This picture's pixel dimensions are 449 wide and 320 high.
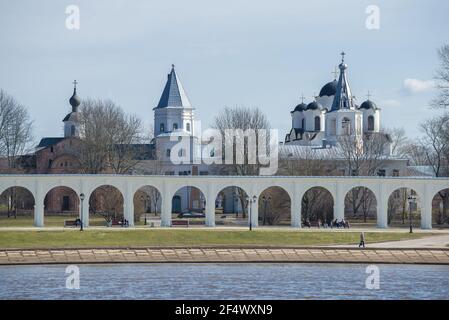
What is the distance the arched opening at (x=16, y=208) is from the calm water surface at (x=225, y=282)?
17.2 meters

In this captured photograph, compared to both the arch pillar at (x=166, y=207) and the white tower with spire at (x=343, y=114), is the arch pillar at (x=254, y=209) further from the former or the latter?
the white tower with spire at (x=343, y=114)

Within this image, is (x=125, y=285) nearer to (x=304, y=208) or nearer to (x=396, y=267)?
(x=396, y=267)

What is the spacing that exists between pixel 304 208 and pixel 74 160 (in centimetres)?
2182

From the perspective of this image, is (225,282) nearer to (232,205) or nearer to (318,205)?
(318,205)

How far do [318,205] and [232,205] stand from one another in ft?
56.1

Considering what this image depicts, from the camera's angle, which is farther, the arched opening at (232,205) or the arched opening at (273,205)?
the arched opening at (232,205)

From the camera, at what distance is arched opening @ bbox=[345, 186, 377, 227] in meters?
72.2

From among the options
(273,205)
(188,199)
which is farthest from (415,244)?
(188,199)

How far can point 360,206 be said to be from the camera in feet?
261

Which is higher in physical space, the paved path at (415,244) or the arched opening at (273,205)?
the arched opening at (273,205)

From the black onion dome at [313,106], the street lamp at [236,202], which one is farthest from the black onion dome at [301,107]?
the street lamp at [236,202]

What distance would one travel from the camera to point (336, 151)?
288 ft

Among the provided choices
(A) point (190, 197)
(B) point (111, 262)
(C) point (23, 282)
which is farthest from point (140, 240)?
(A) point (190, 197)

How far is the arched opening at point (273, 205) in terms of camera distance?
65688 mm
